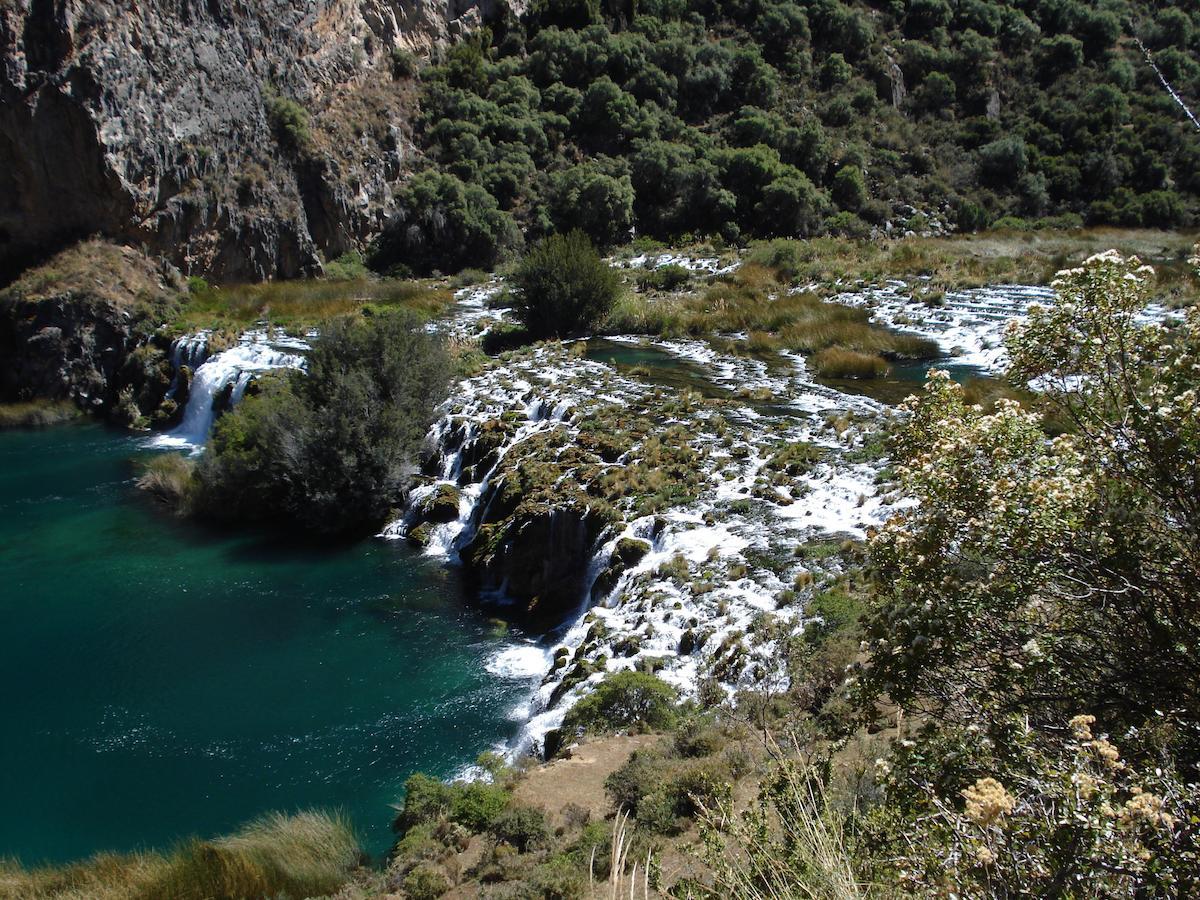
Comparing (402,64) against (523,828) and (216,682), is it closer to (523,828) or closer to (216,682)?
(216,682)

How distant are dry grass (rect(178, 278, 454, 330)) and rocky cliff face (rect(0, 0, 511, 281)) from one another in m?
2.31

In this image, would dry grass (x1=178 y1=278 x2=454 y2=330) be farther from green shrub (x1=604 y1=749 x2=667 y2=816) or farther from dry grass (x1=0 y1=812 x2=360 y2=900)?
green shrub (x1=604 y1=749 x2=667 y2=816)

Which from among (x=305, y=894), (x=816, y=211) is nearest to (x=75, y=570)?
(x=305, y=894)

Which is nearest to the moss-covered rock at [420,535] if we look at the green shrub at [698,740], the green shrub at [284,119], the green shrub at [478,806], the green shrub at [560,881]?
the green shrub at [478,806]

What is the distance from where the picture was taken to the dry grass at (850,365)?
1880 centimetres

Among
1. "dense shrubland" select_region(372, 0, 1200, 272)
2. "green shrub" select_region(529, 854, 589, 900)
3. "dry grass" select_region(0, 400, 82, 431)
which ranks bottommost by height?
"green shrub" select_region(529, 854, 589, 900)

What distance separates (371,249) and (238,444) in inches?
861

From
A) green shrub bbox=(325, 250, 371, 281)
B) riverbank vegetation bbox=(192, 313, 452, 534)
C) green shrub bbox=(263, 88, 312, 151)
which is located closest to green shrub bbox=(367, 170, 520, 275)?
green shrub bbox=(325, 250, 371, 281)

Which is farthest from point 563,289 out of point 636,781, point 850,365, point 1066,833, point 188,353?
point 1066,833

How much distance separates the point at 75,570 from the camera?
1511 centimetres

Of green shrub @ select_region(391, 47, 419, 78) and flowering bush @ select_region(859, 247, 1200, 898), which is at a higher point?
green shrub @ select_region(391, 47, 419, 78)

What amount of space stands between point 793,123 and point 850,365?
35.7 metres

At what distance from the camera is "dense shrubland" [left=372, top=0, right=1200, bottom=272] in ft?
133

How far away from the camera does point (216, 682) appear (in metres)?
11.4
